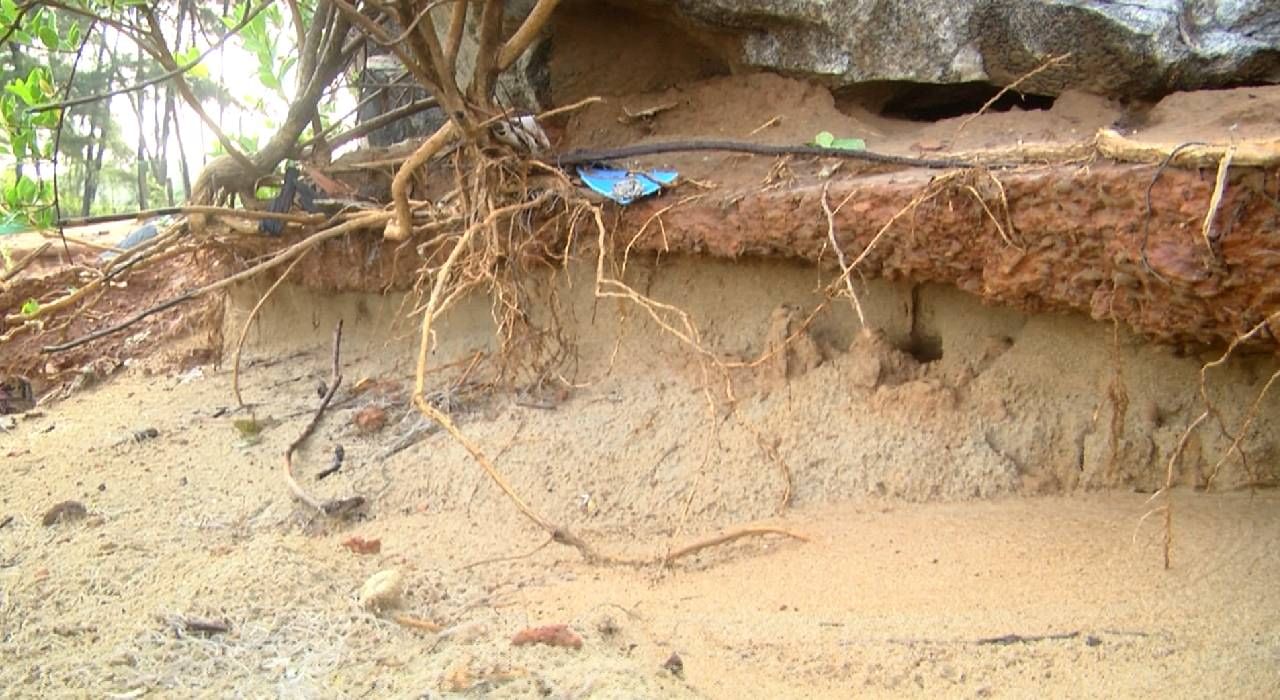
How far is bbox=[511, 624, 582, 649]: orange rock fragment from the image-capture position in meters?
2.10

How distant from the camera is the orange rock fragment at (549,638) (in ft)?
6.89

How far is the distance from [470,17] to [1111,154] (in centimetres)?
243

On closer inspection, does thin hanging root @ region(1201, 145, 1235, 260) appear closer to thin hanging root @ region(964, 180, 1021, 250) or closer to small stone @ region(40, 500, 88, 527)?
thin hanging root @ region(964, 180, 1021, 250)

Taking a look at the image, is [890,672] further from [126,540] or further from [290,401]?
[290,401]

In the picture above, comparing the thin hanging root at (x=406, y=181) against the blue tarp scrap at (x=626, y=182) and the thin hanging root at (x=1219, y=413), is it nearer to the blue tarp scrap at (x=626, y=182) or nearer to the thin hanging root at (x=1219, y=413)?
the blue tarp scrap at (x=626, y=182)

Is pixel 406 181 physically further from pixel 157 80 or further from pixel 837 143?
pixel 837 143

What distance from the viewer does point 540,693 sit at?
6.26 feet

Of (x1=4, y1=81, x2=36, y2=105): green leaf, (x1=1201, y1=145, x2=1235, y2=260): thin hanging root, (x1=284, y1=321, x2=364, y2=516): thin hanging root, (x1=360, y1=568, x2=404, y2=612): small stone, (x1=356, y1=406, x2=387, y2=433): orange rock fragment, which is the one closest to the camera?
(x1=1201, y1=145, x2=1235, y2=260): thin hanging root

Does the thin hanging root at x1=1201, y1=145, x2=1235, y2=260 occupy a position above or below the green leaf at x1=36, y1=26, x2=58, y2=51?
below

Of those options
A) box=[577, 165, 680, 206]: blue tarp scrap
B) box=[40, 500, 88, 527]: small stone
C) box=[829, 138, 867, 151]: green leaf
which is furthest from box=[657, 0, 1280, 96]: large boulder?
box=[40, 500, 88, 527]: small stone

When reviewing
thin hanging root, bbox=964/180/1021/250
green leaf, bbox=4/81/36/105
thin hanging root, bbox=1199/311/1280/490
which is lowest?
thin hanging root, bbox=1199/311/1280/490

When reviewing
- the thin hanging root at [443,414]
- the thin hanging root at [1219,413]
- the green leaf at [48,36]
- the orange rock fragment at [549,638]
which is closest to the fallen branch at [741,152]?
the thin hanging root at [443,414]

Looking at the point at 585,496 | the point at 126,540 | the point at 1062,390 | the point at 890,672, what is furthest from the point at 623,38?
the point at 890,672

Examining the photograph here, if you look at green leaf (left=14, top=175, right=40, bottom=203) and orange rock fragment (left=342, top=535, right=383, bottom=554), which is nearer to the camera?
orange rock fragment (left=342, top=535, right=383, bottom=554)
